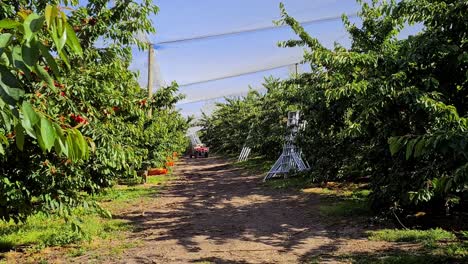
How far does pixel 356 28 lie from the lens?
9023 millimetres

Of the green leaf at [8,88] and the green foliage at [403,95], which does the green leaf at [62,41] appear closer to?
the green leaf at [8,88]

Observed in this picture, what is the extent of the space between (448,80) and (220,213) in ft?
15.9

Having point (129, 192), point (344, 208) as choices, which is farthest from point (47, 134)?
point (129, 192)

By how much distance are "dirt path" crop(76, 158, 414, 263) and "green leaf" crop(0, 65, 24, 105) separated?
449 cm

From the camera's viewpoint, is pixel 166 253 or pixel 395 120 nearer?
pixel 166 253

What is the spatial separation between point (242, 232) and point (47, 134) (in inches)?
236

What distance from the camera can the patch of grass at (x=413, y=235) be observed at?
5875 millimetres

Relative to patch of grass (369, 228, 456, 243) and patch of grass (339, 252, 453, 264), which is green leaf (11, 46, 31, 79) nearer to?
patch of grass (339, 252, 453, 264)

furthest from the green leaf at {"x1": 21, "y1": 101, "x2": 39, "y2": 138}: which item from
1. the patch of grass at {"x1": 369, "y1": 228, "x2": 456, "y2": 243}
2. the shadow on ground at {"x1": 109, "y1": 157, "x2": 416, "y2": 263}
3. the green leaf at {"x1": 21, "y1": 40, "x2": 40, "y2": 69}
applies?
the patch of grass at {"x1": 369, "y1": 228, "x2": 456, "y2": 243}

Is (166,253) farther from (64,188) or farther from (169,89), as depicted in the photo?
(169,89)

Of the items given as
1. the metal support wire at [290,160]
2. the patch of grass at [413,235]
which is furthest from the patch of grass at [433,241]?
the metal support wire at [290,160]

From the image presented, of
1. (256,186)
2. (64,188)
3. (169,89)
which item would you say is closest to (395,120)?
(64,188)

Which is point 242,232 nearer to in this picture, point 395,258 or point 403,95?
point 395,258

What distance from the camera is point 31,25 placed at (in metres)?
1.29
